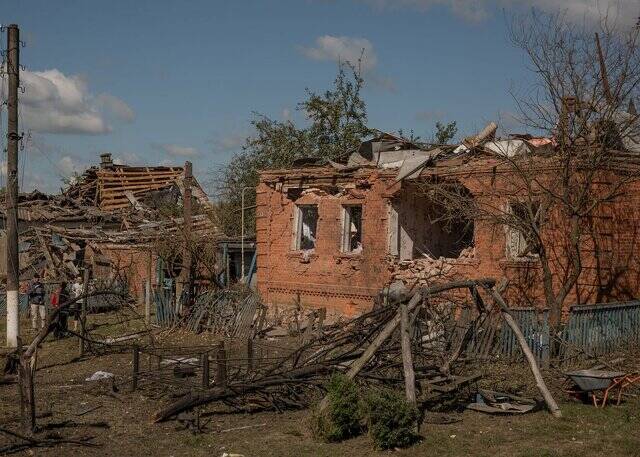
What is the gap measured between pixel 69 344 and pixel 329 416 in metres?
10.8

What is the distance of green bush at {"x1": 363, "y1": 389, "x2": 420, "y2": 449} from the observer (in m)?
9.31

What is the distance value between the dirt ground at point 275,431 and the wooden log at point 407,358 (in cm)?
56

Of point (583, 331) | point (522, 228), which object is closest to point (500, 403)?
point (583, 331)

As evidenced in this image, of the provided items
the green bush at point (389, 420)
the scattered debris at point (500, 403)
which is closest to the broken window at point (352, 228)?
the scattered debris at point (500, 403)

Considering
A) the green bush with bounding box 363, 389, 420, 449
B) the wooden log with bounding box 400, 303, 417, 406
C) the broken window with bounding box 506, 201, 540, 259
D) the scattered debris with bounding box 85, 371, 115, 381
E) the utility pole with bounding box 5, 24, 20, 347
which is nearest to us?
the green bush with bounding box 363, 389, 420, 449

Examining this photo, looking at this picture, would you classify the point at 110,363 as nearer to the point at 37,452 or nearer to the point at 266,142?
the point at 37,452

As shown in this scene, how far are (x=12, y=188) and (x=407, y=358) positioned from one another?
460 inches

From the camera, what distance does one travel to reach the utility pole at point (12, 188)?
17.8 metres

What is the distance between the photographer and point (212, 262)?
24469 millimetres

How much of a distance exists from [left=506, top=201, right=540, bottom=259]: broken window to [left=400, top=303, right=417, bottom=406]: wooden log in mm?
5970

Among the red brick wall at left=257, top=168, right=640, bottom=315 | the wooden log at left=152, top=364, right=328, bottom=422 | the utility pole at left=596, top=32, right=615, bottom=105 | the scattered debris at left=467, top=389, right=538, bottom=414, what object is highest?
the utility pole at left=596, top=32, right=615, bottom=105

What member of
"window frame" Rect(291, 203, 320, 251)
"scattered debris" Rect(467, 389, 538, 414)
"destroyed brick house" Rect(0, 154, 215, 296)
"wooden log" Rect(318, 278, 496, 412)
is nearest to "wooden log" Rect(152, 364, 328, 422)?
"wooden log" Rect(318, 278, 496, 412)

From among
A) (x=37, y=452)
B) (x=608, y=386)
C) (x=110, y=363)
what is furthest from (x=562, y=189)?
(x=37, y=452)

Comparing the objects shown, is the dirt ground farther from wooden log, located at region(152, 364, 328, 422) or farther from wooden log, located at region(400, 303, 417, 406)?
wooden log, located at region(400, 303, 417, 406)
